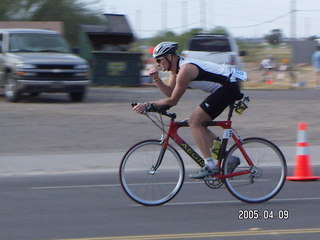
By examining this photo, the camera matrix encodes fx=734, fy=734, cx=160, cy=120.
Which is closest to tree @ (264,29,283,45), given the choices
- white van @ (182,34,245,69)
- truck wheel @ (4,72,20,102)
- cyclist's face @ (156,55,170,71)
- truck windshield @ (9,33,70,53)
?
white van @ (182,34,245,69)

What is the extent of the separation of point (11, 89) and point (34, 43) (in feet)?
4.63

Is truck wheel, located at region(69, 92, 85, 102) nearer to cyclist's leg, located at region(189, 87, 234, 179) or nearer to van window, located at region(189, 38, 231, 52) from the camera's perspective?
van window, located at region(189, 38, 231, 52)

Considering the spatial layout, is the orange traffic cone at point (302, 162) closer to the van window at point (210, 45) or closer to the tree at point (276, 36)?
the van window at point (210, 45)

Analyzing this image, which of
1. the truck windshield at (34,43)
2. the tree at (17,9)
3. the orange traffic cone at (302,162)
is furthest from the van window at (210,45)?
the orange traffic cone at (302,162)

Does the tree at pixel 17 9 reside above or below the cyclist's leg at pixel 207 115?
below

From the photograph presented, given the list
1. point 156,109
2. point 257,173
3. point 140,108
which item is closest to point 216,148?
point 257,173

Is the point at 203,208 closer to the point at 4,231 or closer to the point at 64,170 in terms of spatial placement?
the point at 4,231

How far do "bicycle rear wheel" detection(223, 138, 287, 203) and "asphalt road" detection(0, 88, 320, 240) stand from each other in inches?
6.1

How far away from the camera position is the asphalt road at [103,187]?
23.2 feet

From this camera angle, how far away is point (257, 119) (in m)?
17.3

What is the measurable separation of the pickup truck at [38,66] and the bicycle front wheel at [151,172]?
37.9 feet

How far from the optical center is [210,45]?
26266mm

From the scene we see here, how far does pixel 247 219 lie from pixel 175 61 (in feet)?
6.21

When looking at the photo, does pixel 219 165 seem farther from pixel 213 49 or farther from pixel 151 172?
pixel 213 49
